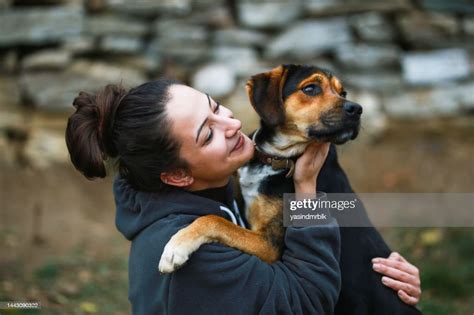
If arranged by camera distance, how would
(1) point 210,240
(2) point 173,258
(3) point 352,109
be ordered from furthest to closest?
1. (3) point 352,109
2. (1) point 210,240
3. (2) point 173,258

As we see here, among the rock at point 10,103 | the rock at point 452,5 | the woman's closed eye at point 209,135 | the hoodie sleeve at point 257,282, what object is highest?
the woman's closed eye at point 209,135

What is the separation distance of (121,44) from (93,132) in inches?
164

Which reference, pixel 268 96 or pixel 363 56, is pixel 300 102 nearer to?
pixel 268 96

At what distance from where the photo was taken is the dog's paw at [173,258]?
8.48 feet

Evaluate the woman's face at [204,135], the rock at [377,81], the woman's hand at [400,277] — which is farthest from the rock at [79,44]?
the woman's hand at [400,277]

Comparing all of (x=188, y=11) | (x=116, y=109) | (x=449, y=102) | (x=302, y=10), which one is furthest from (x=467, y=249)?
(x=116, y=109)

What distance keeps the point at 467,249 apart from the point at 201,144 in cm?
374

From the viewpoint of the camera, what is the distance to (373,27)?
6.84 m

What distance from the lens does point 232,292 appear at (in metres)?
2.61

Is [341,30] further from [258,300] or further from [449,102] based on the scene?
→ [258,300]

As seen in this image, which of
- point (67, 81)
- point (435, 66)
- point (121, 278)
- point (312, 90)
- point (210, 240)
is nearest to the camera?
point (210, 240)

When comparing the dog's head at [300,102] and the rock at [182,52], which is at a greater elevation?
the dog's head at [300,102]

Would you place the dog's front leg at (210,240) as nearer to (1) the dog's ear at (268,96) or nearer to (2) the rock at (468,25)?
(1) the dog's ear at (268,96)

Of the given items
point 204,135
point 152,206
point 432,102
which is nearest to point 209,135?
point 204,135
